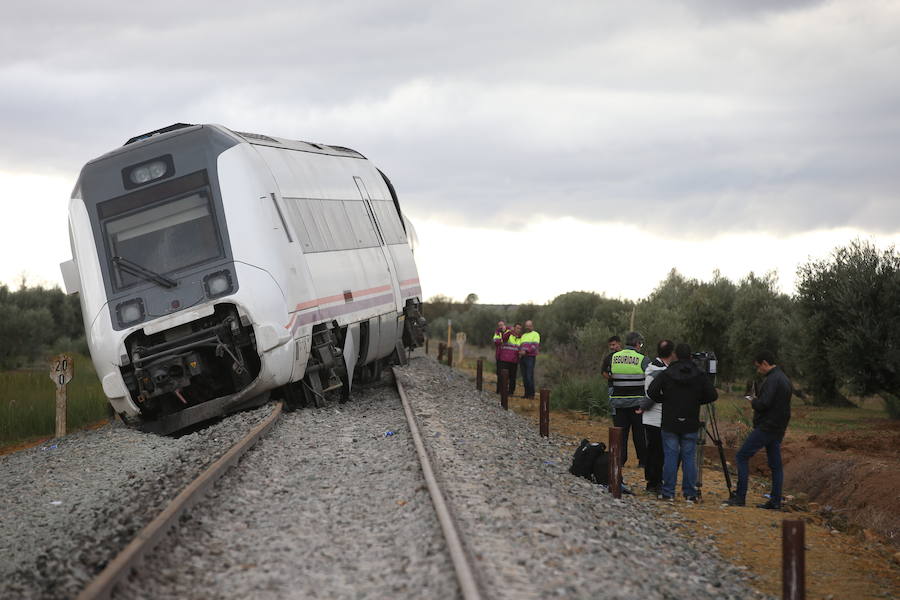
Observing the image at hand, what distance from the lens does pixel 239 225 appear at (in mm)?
13742

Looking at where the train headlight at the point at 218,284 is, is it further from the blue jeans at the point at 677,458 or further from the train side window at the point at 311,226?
the blue jeans at the point at 677,458

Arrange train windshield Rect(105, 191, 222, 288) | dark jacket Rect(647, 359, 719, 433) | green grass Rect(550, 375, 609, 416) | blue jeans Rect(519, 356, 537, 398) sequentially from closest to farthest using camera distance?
1. dark jacket Rect(647, 359, 719, 433)
2. train windshield Rect(105, 191, 222, 288)
3. green grass Rect(550, 375, 609, 416)
4. blue jeans Rect(519, 356, 537, 398)

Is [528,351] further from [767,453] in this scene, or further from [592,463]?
[767,453]

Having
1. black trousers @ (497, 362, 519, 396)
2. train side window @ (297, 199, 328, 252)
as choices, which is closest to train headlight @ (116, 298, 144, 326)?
train side window @ (297, 199, 328, 252)

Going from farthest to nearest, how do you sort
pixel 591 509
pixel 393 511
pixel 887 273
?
pixel 887 273 < pixel 591 509 < pixel 393 511

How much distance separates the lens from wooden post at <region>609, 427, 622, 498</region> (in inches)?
440

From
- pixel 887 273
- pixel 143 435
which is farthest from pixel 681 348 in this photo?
pixel 887 273

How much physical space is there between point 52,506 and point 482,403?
10172 millimetres

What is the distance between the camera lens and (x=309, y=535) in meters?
7.51

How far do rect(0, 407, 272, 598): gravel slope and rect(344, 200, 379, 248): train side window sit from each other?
4345 mm

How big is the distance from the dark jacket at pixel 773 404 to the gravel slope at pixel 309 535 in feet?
12.6

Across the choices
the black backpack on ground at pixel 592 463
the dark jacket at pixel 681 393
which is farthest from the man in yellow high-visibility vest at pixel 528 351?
the dark jacket at pixel 681 393

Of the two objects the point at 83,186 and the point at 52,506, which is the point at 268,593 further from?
the point at 83,186

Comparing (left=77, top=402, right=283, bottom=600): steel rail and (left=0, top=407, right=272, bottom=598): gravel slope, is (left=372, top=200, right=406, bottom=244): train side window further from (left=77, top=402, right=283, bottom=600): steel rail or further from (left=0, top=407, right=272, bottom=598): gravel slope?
(left=77, top=402, right=283, bottom=600): steel rail
